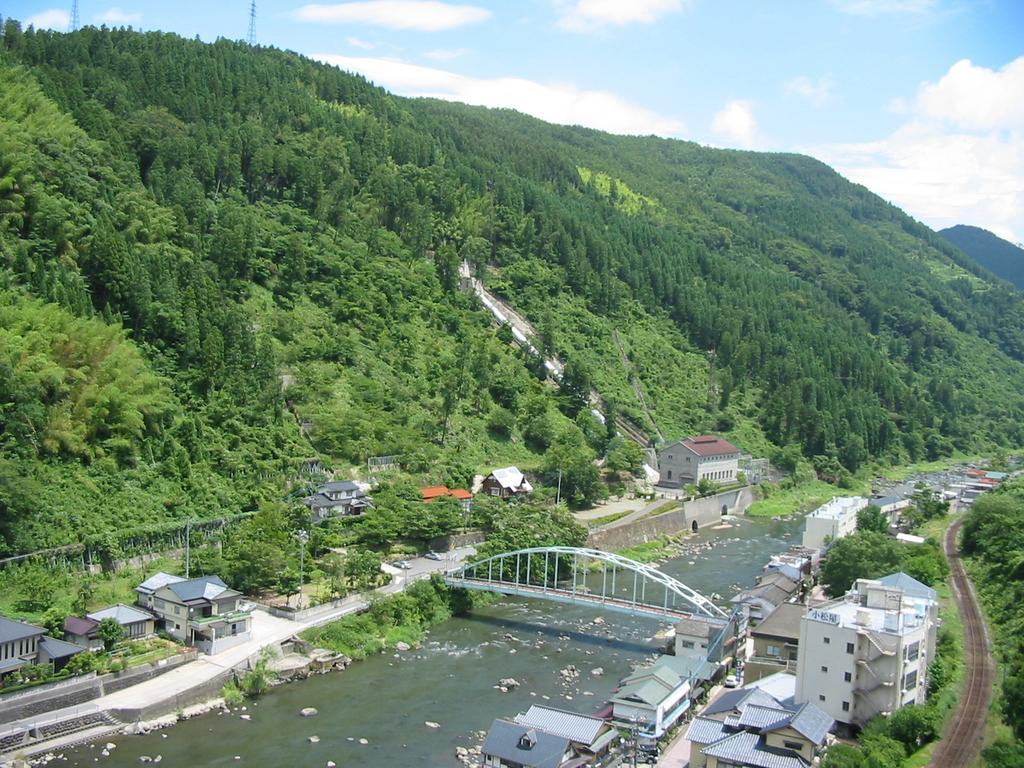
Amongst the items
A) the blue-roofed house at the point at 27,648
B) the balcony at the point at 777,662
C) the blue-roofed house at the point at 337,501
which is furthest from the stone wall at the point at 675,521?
the blue-roofed house at the point at 27,648

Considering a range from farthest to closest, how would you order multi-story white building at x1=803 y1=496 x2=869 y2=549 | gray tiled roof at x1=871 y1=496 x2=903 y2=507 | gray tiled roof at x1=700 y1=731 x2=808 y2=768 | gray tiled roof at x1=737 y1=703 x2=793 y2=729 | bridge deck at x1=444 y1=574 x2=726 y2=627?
gray tiled roof at x1=871 y1=496 x2=903 y2=507
multi-story white building at x1=803 y1=496 x2=869 y2=549
bridge deck at x1=444 y1=574 x2=726 y2=627
gray tiled roof at x1=737 y1=703 x2=793 y2=729
gray tiled roof at x1=700 y1=731 x2=808 y2=768

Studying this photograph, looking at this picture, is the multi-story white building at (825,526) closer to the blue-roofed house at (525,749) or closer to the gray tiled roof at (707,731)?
the gray tiled roof at (707,731)

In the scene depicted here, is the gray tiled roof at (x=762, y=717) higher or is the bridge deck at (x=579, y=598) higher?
the gray tiled roof at (x=762, y=717)

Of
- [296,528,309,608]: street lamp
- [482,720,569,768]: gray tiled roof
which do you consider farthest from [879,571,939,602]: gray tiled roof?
[296,528,309,608]: street lamp

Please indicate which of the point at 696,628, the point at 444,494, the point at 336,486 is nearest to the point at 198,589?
the point at 336,486

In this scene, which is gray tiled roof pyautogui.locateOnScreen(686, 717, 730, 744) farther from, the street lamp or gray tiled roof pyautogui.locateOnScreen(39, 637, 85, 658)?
gray tiled roof pyautogui.locateOnScreen(39, 637, 85, 658)

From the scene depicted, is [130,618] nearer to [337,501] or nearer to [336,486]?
[337,501]
